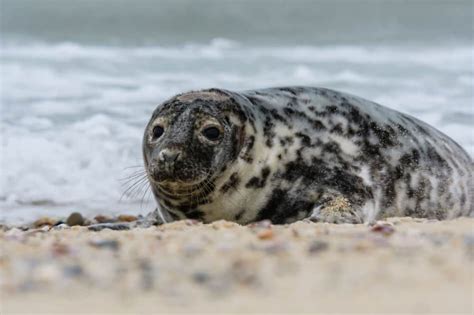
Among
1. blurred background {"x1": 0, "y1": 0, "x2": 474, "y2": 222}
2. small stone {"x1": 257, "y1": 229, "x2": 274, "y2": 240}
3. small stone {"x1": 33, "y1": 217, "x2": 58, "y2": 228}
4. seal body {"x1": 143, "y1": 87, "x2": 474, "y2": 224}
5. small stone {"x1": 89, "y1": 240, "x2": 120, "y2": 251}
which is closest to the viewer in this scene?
small stone {"x1": 89, "y1": 240, "x2": 120, "y2": 251}

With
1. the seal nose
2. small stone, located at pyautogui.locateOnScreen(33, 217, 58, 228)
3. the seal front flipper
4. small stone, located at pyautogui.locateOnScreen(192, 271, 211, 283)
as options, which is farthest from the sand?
small stone, located at pyautogui.locateOnScreen(33, 217, 58, 228)

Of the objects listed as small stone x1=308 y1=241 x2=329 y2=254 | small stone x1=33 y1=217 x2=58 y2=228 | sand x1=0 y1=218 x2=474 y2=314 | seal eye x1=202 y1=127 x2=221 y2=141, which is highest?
seal eye x1=202 y1=127 x2=221 y2=141

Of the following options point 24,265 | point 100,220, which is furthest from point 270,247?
point 100,220

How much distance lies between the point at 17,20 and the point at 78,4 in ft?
5.81

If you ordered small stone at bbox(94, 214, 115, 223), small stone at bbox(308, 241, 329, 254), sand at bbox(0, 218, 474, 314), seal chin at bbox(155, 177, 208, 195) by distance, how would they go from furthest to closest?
small stone at bbox(94, 214, 115, 223) < seal chin at bbox(155, 177, 208, 195) < small stone at bbox(308, 241, 329, 254) < sand at bbox(0, 218, 474, 314)

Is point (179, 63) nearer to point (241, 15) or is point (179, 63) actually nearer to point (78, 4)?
point (241, 15)

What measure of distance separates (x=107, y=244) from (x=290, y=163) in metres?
2.07

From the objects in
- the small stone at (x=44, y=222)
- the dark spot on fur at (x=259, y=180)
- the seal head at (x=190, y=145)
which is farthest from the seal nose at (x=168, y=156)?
the small stone at (x=44, y=222)

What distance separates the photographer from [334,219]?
186 inches

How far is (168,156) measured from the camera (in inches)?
181

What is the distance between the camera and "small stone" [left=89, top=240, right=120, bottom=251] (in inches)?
124

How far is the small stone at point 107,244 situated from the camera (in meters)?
3.15

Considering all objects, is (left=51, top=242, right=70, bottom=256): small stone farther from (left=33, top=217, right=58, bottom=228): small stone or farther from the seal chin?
(left=33, top=217, right=58, bottom=228): small stone

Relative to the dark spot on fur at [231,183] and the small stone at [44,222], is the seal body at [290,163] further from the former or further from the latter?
the small stone at [44,222]
